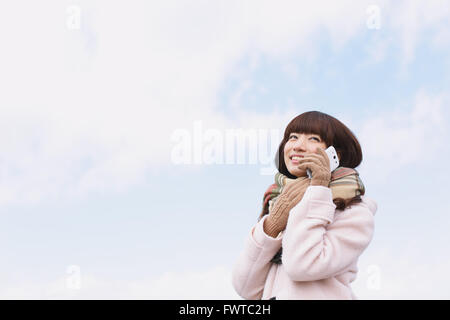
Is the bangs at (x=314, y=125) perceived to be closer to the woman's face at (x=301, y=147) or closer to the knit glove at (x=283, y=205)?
the woman's face at (x=301, y=147)

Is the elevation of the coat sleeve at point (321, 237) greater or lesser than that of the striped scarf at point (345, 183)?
lesser

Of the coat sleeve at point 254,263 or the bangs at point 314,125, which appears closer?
the coat sleeve at point 254,263

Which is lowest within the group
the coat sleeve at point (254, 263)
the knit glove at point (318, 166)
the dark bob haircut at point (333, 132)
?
the coat sleeve at point (254, 263)

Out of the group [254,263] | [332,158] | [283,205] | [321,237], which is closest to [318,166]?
[332,158]

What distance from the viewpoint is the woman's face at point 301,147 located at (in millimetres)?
3279

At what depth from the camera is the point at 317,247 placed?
2900 millimetres

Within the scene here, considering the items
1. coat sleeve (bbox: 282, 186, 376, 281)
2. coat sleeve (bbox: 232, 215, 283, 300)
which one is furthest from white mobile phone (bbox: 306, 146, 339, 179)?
coat sleeve (bbox: 232, 215, 283, 300)

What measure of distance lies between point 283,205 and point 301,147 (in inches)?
15.4

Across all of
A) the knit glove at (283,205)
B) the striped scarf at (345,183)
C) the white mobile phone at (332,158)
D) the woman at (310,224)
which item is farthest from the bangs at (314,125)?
the knit glove at (283,205)

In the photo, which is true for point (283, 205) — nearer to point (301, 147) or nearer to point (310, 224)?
point (310, 224)

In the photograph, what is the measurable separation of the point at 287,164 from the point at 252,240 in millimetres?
531

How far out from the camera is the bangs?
330cm
